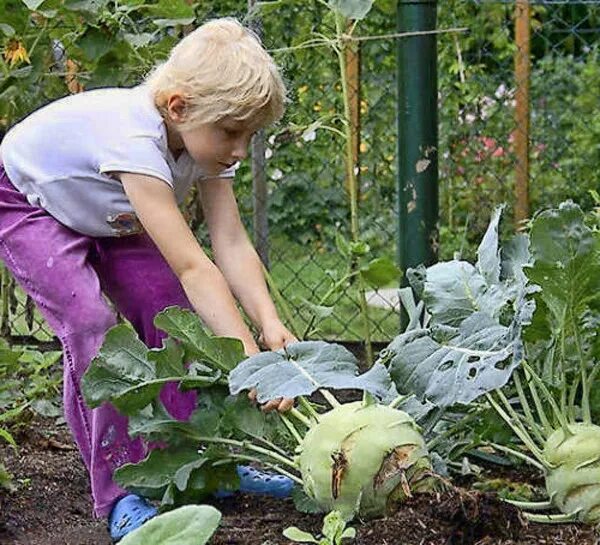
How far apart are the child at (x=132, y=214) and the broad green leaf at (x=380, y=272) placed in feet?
1.17

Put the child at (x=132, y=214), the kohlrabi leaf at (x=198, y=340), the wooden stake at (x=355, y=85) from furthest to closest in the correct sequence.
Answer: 1. the wooden stake at (x=355, y=85)
2. the child at (x=132, y=214)
3. the kohlrabi leaf at (x=198, y=340)

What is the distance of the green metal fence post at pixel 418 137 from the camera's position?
3.85 meters

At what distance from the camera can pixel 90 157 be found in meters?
2.74

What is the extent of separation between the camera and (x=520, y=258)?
2.70m

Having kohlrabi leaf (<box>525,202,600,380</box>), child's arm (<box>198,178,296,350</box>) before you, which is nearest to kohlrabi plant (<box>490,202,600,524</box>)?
kohlrabi leaf (<box>525,202,600,380</box>)

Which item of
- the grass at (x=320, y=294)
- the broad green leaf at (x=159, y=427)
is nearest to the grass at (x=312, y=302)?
the grass at (x=320, y=294)

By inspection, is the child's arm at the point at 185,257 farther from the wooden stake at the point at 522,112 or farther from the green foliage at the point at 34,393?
the wooden stake at the point at 522,112

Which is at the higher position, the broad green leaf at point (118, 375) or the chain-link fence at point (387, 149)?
the broad green leaf at point (118, 375)

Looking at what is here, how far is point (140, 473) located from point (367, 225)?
14.4ft

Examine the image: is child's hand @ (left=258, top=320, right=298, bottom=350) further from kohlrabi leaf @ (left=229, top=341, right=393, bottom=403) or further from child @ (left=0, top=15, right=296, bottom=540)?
kohlrabi leaf @ (left=229, top=341, right=393, bottom=403)

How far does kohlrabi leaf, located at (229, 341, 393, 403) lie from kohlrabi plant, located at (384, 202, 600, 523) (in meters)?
0.07

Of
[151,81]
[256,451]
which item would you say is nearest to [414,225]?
[151,81]

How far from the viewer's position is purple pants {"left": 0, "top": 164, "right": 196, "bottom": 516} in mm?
2701

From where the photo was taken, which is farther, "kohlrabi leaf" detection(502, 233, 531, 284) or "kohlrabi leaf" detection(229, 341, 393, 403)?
"kohlrabi leaf" detection(502, 233, 531, 284)
